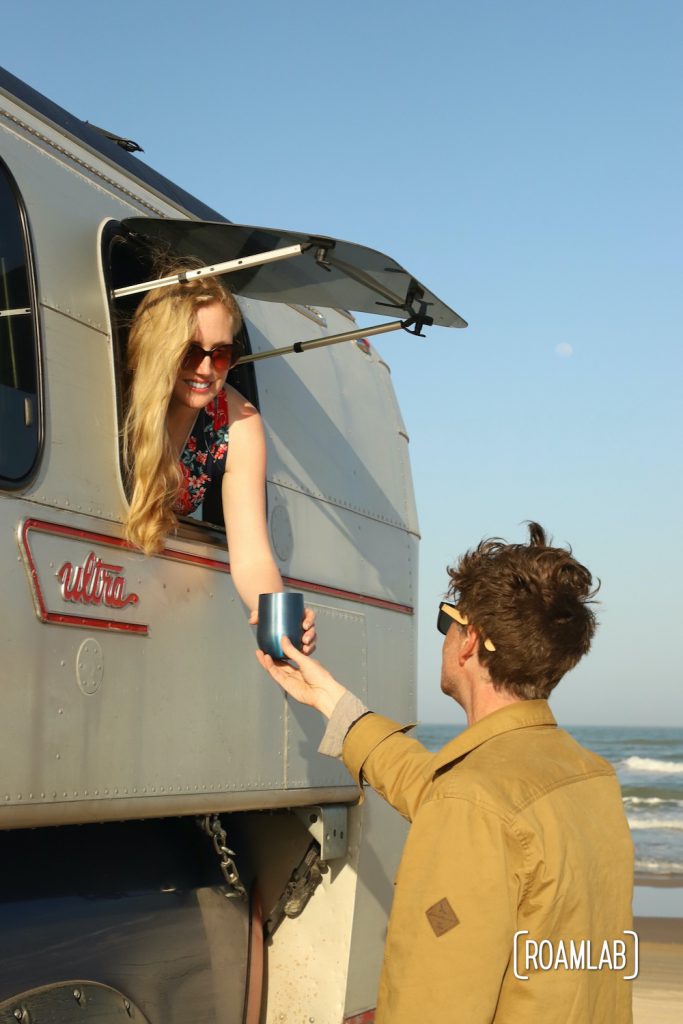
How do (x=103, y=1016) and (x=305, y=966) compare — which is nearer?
(x=103, y=1016)

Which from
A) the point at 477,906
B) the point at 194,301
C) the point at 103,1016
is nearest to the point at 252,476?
the point at 194,301

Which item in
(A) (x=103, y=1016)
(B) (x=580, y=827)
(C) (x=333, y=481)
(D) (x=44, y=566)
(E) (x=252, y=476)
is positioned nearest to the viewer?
(B) (x=580, y=827)

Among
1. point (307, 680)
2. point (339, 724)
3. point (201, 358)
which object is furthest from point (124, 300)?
point (339, 724)

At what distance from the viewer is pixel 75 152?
3404mm

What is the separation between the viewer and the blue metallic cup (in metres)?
2.90

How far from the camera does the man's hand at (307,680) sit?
272 centimetres

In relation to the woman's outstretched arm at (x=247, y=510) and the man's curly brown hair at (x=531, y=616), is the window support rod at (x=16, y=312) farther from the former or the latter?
the man's curly brown hair at (x=531, y=616)

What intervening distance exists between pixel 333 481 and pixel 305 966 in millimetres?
1846

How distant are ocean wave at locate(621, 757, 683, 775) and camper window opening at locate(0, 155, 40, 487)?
33.2 meters

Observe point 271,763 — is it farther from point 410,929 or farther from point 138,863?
point 410,929

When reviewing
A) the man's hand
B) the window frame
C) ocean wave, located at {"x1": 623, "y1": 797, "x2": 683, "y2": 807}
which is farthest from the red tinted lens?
ocean wave, located at {"x1": 623, "y1": 797, "x2": 683, "y2": 807}

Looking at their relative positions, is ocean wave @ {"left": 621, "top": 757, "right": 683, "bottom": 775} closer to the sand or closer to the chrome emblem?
the sand

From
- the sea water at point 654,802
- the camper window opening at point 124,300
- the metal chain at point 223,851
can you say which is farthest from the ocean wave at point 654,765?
the camper window opening at point 124,300

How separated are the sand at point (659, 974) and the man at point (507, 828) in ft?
21.0
